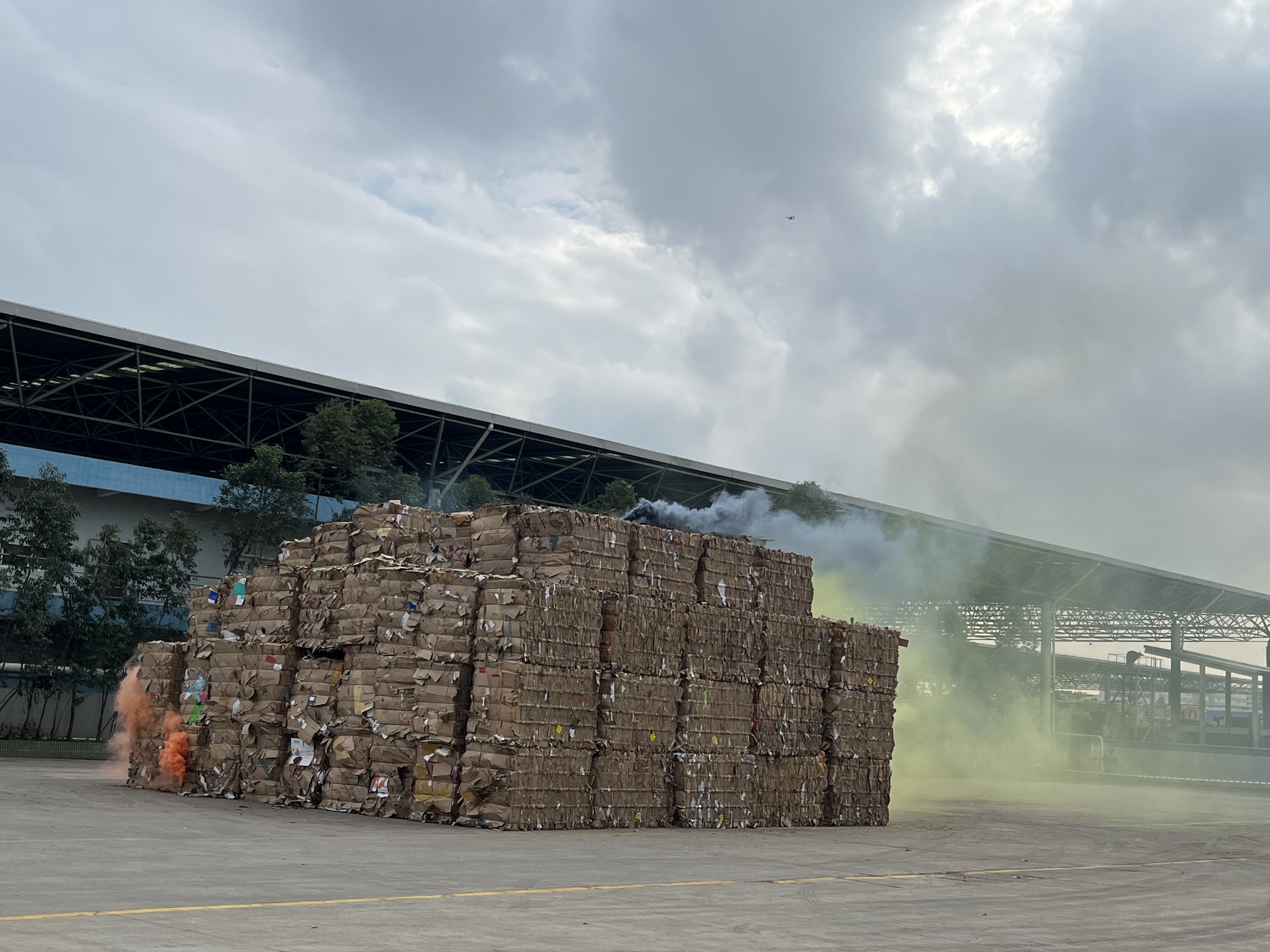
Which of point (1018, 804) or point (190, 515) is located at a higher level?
point (190, 515)

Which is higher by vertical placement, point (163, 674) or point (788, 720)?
point (788, 720)

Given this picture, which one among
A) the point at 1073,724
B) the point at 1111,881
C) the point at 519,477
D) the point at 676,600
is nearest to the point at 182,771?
the point at 676,600

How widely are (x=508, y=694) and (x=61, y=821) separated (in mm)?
5160

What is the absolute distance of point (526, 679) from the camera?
50.0 feet

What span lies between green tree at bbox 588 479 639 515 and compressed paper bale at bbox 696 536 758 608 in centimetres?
2759

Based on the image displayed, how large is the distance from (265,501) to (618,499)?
1406 cm

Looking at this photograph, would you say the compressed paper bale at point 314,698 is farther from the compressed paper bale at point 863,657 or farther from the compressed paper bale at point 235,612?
the compressed paper bale at point 863,657

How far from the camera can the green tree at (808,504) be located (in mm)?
45375

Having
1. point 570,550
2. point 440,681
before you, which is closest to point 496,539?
point 570,550

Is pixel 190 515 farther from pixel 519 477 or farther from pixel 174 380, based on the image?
pixel 519 477

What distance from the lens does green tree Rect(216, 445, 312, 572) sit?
3891 cm

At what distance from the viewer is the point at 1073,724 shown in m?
81.5

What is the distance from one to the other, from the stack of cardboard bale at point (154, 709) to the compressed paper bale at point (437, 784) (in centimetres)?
577

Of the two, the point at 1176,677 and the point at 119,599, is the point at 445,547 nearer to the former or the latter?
the point at 119,599
